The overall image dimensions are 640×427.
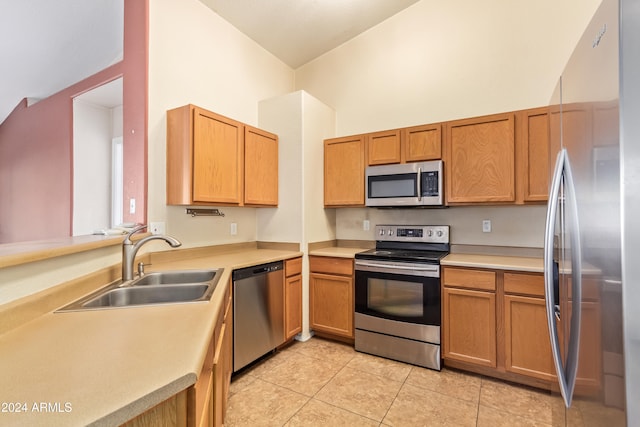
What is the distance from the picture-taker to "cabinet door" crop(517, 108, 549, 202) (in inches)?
90.1

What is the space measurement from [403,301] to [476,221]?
1.04 m

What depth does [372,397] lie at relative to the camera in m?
2.06

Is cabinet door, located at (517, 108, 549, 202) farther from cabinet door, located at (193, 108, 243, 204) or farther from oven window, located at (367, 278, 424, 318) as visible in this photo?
cabinet door, located at (193, 108, 243, 204)

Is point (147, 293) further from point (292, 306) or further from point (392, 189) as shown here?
point (392, 189)

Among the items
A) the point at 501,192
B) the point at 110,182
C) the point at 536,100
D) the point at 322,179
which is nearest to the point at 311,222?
the point at 322,179

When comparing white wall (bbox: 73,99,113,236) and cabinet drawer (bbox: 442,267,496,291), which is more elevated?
white wall (bbox: 73,99,113,236)

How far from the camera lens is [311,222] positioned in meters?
3.11

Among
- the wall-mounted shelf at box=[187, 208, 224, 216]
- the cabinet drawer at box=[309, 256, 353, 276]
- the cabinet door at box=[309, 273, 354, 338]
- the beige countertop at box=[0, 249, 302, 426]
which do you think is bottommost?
the cabinet door at box=[309, 273, 354, 338]

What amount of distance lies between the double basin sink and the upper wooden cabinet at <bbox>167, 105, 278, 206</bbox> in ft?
2.48

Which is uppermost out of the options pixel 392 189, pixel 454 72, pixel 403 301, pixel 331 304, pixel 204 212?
pixel 454 72

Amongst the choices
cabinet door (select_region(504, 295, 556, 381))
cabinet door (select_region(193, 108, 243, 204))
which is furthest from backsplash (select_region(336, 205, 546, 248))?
cabinet door (select_region(193, 108, 243, 204))

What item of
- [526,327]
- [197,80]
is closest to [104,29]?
[197,80]

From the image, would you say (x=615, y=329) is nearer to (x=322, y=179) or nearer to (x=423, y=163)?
(x=423, y=163)

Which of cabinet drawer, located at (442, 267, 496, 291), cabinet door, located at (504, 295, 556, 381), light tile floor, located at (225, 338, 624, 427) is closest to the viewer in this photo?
light tile floor, located at (225, 338, 624, 427)
